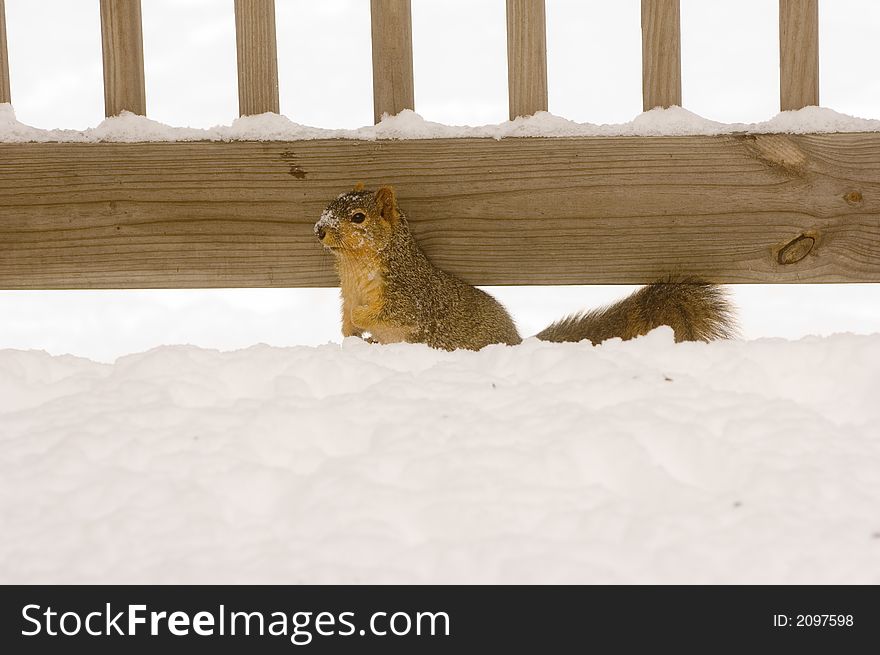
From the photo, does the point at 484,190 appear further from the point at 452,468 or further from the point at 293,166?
the point at 452,468

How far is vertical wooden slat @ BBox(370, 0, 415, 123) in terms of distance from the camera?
104 inches

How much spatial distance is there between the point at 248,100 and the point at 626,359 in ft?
4.71

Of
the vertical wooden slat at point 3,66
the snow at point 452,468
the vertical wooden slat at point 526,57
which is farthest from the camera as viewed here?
the vertical wooden slat at point 3,66

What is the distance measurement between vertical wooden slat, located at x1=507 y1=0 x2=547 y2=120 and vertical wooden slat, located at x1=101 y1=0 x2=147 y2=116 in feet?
3.70

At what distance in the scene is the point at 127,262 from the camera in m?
2.79

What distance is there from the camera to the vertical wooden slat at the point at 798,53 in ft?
8.71

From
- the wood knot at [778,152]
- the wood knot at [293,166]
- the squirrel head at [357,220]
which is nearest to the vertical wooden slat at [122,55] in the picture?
the wood knot at [293,166]

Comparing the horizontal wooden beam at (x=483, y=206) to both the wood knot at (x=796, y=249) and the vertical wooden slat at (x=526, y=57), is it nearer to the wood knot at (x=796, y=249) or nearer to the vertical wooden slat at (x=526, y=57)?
the wood knot at (x=796, y=249)

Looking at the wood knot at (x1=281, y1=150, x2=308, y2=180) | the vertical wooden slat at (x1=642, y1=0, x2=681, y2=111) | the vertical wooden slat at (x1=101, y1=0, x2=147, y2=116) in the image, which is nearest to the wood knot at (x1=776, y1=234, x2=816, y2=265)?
the vertical wooden slat at (x1=642, y1=0, x2=681, y2=111)

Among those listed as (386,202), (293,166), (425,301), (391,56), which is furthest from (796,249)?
(293,166)

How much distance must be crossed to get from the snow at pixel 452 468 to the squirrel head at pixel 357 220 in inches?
26.4

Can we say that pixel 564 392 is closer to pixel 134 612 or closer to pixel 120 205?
pixel 134 612

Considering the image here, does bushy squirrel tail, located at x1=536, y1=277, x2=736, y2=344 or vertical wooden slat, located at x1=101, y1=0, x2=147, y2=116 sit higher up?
vertical wooden slat, located at x1=101, y1=0, x2=147, y2=116

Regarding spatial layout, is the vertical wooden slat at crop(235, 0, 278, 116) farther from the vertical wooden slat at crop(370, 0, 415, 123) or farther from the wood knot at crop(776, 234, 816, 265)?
the wood knot at crop(776, 234, 816, 265)
